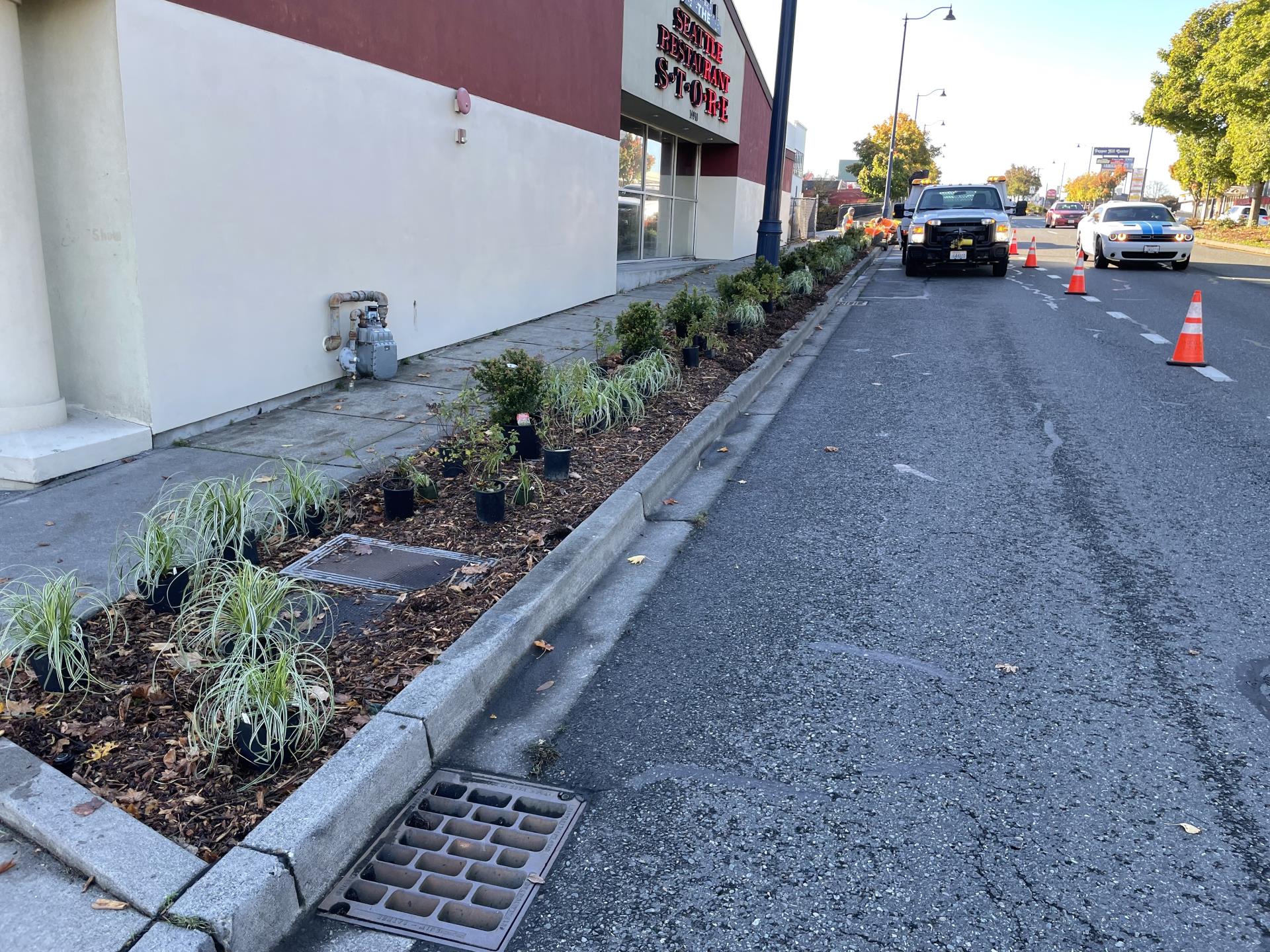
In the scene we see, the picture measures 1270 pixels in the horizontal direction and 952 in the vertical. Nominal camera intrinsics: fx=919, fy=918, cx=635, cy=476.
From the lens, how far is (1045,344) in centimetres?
1133

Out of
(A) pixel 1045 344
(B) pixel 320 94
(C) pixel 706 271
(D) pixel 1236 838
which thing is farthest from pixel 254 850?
(C) pixel 706 271

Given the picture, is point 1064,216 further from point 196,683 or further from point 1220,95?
point 196,683

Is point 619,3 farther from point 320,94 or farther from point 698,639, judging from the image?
point 698,639

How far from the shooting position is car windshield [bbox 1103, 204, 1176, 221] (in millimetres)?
22522

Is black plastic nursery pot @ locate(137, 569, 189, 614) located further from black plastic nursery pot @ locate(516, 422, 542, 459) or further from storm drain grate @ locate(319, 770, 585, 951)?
black plastic nursery pot @ locate(516, 422, 542, 459)

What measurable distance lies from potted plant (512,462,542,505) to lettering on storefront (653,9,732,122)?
13.5 m

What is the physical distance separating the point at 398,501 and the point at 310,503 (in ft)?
1.46

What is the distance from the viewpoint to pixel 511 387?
578 cm

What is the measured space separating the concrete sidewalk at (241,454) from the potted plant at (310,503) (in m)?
0.51

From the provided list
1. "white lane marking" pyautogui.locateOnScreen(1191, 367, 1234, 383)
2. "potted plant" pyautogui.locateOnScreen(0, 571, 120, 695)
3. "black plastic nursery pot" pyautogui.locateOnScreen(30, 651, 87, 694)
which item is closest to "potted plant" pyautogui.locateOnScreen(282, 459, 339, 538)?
"potted plant" pyautogui.locateOnScreen(0, 571, 120, 695)

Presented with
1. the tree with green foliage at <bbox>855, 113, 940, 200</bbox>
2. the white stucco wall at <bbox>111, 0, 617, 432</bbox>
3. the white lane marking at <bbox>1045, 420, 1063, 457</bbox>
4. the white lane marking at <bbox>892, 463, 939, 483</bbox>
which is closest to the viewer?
the white stucco wall at <bbox>111, 0, 617, 432</bbox>

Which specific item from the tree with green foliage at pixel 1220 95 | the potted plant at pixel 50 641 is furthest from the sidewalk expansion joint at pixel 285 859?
the tree with green foliage at pixel 1220 95

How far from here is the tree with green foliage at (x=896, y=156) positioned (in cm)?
5953

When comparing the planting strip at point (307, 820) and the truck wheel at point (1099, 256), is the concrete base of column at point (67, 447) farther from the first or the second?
the truck wheel at point (1099, 256)
